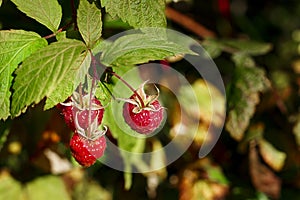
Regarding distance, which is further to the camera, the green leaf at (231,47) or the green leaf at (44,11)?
the green leaf at (231,47)

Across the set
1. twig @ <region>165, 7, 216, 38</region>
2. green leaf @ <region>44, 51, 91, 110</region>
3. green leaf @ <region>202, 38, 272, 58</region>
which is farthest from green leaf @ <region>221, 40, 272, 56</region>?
green leaf @ <region>44, 51, 91, 110</region>

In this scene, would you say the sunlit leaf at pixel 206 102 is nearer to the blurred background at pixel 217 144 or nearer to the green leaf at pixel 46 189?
the blurred background at pixel 217 144

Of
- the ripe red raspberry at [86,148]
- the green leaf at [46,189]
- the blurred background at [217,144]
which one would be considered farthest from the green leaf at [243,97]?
the ripe red raspberry at [86,148]

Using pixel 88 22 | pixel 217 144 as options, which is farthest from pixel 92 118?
pixel 217 144

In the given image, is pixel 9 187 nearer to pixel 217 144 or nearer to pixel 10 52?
pixel 217 144

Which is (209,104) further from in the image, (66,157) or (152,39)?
(152,39)

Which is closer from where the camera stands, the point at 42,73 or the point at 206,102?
the point at 42,73
